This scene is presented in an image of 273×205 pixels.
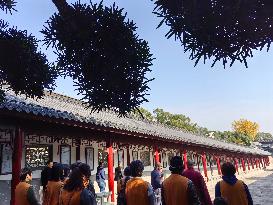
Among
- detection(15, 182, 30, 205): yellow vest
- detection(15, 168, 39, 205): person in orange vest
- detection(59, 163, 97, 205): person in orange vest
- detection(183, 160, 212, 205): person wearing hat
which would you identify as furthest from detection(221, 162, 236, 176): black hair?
detection(15, 182, 30, 205): yellow vest

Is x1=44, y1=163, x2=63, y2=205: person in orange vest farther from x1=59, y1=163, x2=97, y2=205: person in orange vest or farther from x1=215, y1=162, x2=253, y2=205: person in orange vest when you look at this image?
x1=215, y1=162, x2=253, y2=205: person in orange vest

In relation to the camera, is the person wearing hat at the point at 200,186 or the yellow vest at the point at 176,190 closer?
the yellow vest at the point at 176,190

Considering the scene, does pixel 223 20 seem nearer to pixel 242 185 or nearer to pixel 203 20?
pixel 203 20

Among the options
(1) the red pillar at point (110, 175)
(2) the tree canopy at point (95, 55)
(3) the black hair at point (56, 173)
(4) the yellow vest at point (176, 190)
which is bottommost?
(1) the red pillar at point (110, 175)

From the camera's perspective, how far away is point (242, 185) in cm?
447

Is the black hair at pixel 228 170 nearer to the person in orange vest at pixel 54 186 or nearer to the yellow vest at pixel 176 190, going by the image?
the yellow vest at pixel 176 190

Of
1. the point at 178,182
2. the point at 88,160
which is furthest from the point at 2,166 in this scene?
the point at 178,182

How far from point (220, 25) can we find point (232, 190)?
2189 mm

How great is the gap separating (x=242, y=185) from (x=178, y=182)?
97 centimetres

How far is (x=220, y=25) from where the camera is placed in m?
3.96

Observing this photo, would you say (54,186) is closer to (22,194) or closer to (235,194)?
(22,194)

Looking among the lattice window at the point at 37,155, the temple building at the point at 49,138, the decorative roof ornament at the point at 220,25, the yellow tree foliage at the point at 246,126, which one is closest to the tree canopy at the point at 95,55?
the decorative roof ornament at the point at 220,25

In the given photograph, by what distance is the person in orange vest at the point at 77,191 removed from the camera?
11.4 ft

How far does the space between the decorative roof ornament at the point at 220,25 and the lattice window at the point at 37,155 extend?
329 inches
